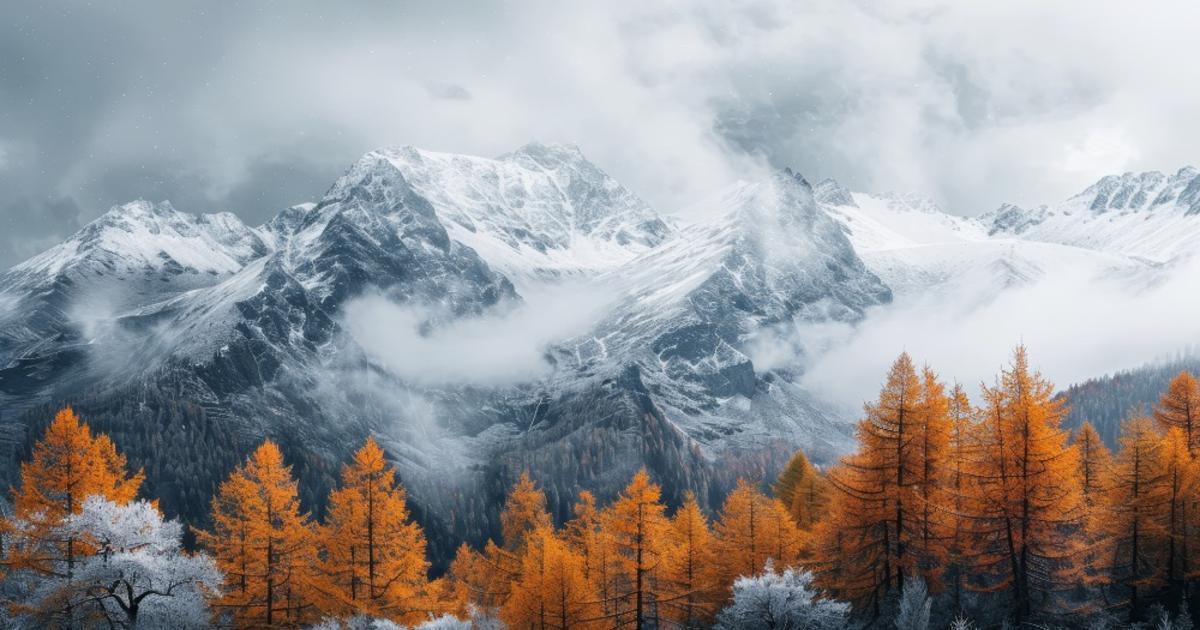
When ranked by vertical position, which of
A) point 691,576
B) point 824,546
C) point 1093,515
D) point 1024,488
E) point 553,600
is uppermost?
point 1024,488

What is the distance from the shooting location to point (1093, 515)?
43.2m

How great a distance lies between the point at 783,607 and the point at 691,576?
13.0 metres

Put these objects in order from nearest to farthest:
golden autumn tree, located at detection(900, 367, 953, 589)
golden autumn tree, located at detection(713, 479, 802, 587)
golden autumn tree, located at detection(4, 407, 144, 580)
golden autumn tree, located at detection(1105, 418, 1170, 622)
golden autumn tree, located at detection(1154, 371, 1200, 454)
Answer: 1. golden autumn tree, located at detection(4, 407, 144, 580)
2. golden autumn tree, located at detection(900, 367, 953, 589)
3. golden autumn tree, located at detection(1105, 418, 1170, 622)
4. golden autumn tree, located at detection(713, 479, 802, 587)
5. golden autumn tree, located at detection(1154, 371, 1200, 454)

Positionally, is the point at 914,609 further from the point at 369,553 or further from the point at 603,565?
the point at 369,553

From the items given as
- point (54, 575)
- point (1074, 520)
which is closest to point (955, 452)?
point (1074, 520)

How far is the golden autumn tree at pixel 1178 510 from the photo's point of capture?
1702 inches

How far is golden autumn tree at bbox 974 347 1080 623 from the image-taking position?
37000 millimetres

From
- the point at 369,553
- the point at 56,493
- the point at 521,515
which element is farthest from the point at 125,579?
the point at 521,515

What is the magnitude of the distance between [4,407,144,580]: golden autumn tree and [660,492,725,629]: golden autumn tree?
94.5 ft

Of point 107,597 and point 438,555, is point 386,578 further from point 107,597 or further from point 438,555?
point 438,555

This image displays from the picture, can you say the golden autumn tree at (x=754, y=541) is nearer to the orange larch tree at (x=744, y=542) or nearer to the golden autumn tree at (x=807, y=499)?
the orange larch tree at (x=744, y=542)

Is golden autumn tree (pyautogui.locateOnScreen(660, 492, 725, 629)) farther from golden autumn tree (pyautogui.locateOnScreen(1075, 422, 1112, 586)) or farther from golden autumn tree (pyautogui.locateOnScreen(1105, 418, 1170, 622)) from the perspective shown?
golden autumn tree (pyautogui.locateOnScreen(1105, 418, 1170, 622))

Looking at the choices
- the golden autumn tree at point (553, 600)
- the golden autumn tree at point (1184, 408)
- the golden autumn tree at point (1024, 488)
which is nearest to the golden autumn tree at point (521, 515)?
the golden autumn tree at point (553, 600)

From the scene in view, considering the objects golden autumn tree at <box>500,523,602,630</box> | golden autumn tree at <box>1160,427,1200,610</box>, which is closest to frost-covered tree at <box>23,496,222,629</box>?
golden autumn tree at <box>500,523,602,630</box>
